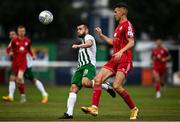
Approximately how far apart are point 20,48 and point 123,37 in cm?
941

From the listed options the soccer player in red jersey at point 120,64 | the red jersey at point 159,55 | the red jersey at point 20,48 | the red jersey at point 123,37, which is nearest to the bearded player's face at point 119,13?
the soccer player in red jersey at point 120,64

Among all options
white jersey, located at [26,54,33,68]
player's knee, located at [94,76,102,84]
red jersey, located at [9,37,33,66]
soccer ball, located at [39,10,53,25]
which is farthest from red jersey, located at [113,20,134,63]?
white jersey, located at [26,54,33,68]

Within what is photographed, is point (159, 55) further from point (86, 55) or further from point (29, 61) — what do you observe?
point (86, 55)

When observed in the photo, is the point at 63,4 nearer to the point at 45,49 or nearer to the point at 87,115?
the point at 45,49

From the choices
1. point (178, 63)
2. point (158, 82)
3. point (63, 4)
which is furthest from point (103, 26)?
point (158, 82)

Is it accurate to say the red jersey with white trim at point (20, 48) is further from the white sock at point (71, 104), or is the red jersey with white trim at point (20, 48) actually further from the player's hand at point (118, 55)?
the player's hand at point (118, 55)

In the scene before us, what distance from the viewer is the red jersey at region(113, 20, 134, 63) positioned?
21.0 m

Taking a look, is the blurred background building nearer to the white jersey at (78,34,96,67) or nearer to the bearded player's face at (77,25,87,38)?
the white jersey at (78,34,96,67)

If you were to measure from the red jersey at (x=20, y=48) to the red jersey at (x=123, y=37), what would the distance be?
9.06 meters

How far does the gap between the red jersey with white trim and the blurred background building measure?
23499mm

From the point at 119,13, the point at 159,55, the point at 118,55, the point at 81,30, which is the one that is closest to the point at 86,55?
the point at 81,30

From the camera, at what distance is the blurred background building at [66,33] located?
5491 centimetres

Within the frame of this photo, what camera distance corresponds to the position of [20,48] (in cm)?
2997

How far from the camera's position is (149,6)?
66750mm
